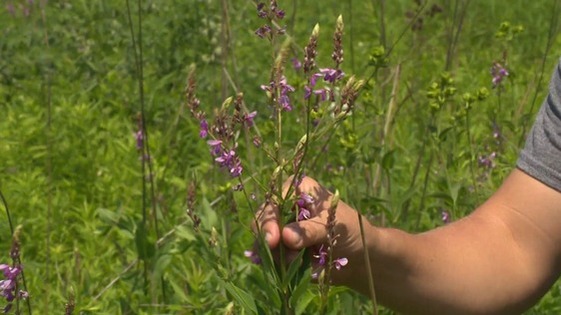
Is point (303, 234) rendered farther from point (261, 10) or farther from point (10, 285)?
point (10, 285)

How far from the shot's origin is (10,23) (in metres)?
5.41

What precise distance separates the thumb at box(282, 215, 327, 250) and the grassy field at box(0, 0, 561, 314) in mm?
64

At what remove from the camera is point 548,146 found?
6.03 feet

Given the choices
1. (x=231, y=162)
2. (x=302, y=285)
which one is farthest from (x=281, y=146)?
(x=302, y=285)

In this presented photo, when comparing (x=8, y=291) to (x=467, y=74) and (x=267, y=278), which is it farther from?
(x=467, y=74)

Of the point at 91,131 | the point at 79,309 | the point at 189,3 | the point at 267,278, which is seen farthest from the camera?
the point at 189,3

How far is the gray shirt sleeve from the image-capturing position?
5.95ft

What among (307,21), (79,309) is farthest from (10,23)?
(79,309)

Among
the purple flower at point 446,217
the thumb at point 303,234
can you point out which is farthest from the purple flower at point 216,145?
the purple flower at point 446,217

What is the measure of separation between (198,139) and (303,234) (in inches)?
112

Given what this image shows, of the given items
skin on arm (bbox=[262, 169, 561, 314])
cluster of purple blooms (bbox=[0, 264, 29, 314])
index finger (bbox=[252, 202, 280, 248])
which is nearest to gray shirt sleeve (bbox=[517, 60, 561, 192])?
skin on arm (bbox=[262, 169, 561, 314])

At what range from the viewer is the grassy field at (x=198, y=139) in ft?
7.22

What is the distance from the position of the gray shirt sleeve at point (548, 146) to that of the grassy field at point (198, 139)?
0.31m

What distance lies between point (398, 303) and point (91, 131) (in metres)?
2.48
